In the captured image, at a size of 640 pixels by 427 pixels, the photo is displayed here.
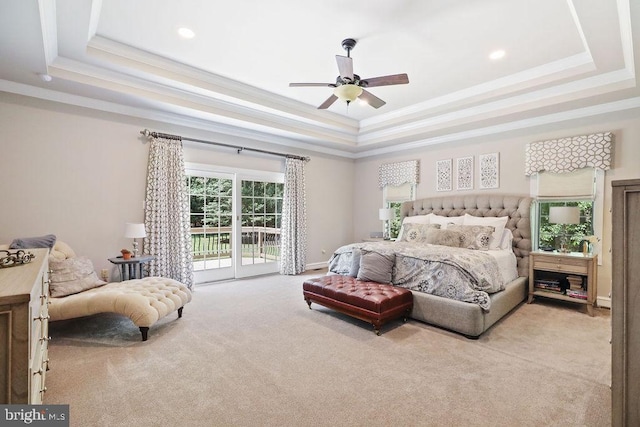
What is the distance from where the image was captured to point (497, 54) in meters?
3.39

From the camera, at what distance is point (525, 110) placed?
164 inches

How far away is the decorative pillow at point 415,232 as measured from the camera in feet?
15.8

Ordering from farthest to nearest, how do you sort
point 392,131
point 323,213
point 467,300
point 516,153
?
point 323,213 < point 392,131 < point 516,153 < point 467,300

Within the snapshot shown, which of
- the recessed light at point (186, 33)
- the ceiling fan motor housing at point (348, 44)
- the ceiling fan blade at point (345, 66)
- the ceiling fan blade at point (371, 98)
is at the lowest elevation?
the ceiling fan blade at point (371, 98)

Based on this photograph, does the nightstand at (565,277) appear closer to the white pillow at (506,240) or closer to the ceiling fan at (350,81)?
the white pillow at (506,240)

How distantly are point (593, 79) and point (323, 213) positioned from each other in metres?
4.76

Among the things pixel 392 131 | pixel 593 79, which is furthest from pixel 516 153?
pixel 392 131

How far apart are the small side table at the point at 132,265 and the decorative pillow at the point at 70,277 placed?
0.47 metres

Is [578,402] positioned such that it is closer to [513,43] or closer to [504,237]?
[504,237]

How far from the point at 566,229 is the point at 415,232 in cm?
210

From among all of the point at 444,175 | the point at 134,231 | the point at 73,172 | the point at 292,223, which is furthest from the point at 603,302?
the point at 73,172

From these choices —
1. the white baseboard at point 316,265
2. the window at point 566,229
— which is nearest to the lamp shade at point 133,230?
the white baseboard at point 316,265

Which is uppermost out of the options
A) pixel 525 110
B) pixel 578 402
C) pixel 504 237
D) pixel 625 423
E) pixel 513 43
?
pixel 513 43

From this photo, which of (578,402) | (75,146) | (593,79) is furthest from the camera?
(75,146)
